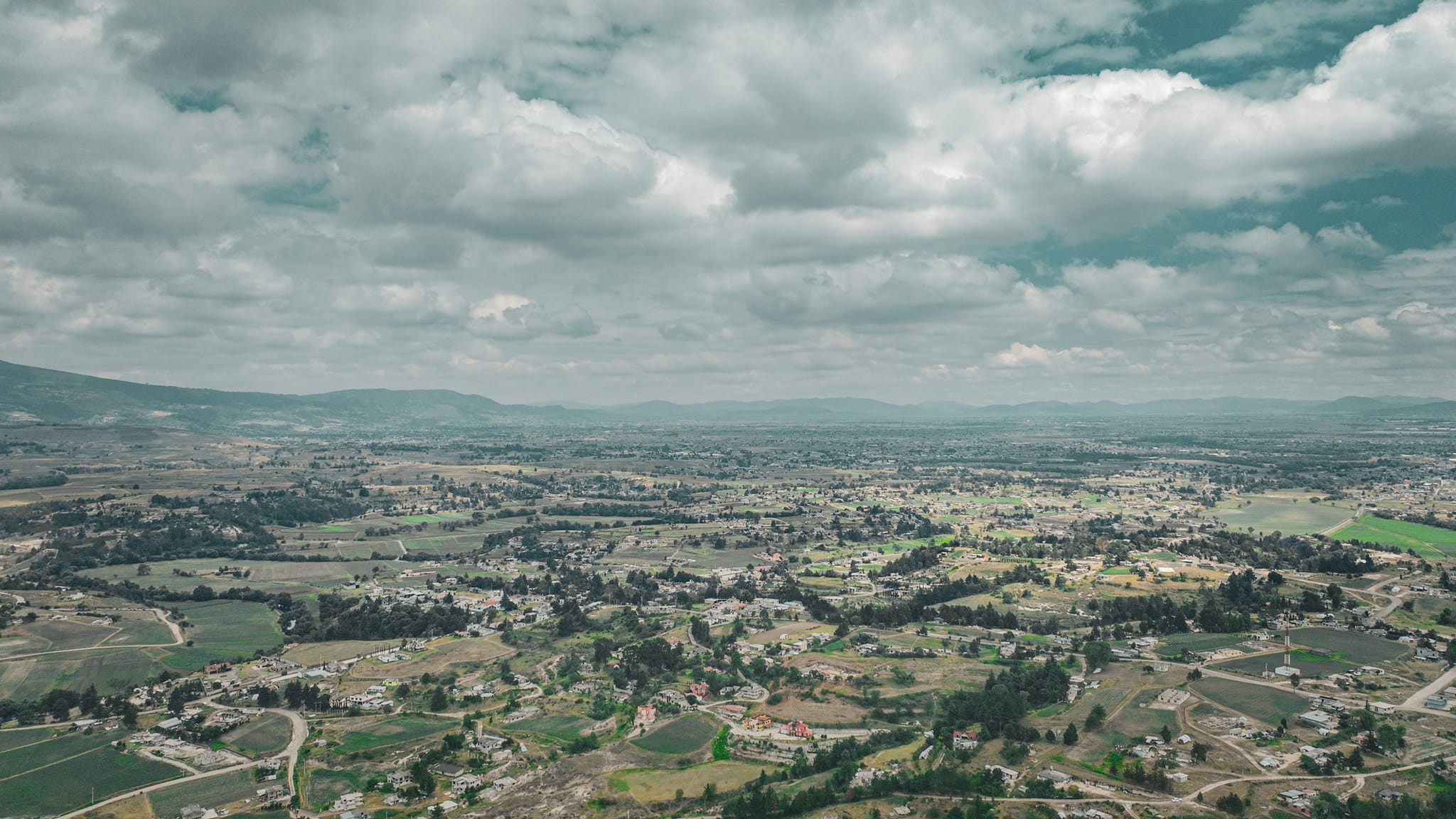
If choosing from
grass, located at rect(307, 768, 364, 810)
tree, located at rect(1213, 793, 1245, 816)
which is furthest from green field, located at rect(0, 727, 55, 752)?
tree, located at rect(1213, 793, 1245, 816)

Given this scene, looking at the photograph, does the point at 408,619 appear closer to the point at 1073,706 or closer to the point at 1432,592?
the point at 1073,706

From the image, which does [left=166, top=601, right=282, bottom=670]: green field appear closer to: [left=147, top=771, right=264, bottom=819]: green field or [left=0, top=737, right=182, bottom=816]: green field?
[left=0, top=737, right=182, bottom=816]: green field

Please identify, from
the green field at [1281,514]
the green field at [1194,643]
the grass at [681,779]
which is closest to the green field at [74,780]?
the grass at [681,779]

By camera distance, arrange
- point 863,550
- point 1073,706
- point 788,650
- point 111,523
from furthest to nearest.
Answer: point 111,523 < point 863,550 < point 788,650 < point 1073,706

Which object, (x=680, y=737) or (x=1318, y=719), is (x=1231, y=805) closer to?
(x=1318, y=719)

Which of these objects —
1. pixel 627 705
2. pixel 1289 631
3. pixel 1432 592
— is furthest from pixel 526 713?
pixel 1432 592

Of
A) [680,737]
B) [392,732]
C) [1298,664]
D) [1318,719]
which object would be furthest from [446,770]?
[1298,664]

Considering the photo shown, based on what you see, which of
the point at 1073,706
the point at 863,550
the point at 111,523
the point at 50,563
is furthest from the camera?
the point at 111,523
